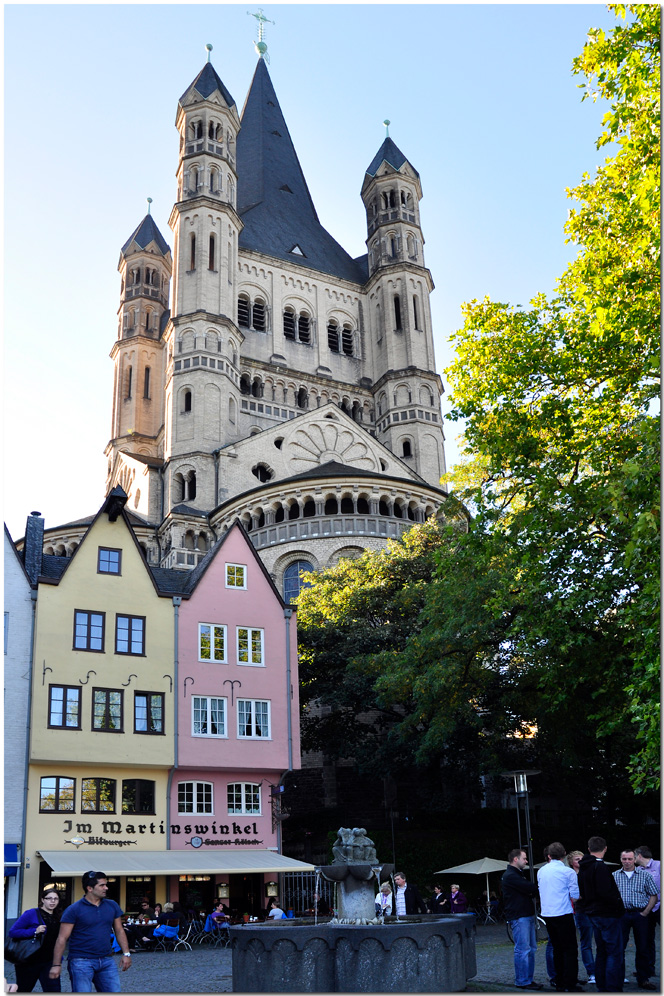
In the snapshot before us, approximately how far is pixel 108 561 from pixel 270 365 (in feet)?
127

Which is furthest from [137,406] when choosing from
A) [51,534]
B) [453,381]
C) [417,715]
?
[453,381]

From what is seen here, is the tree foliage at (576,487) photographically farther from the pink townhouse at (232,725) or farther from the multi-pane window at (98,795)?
the multi-pane window at (98,795)

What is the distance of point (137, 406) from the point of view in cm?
7200

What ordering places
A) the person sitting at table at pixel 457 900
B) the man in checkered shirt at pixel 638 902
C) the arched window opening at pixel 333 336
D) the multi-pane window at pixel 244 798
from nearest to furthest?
the man in checkered shirt at pixel 638 902, the person sitting at table at pixel 457 900, the multi-pane window at pixel 244 798, the arched window opening at pixel 333 336

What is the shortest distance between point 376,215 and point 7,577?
178 ft

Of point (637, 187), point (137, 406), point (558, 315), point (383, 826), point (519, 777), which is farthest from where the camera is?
point (137, 406)

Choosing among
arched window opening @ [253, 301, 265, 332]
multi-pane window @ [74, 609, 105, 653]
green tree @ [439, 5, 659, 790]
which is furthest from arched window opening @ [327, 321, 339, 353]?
green tree @ [439, 5, 659, 790]

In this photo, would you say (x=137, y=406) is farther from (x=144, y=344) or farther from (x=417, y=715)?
(x=417, y=715)

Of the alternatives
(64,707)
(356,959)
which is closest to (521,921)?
(356,959)

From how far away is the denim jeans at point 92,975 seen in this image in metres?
9.05

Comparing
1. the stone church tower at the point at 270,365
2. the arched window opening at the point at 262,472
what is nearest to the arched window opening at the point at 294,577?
the stone church tower at the point at 270,365

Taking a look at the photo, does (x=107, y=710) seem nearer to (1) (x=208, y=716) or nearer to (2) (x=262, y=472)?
(1) (x=208, y=716)

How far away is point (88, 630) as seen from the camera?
27000 mm

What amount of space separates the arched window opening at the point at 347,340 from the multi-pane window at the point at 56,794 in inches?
1951
